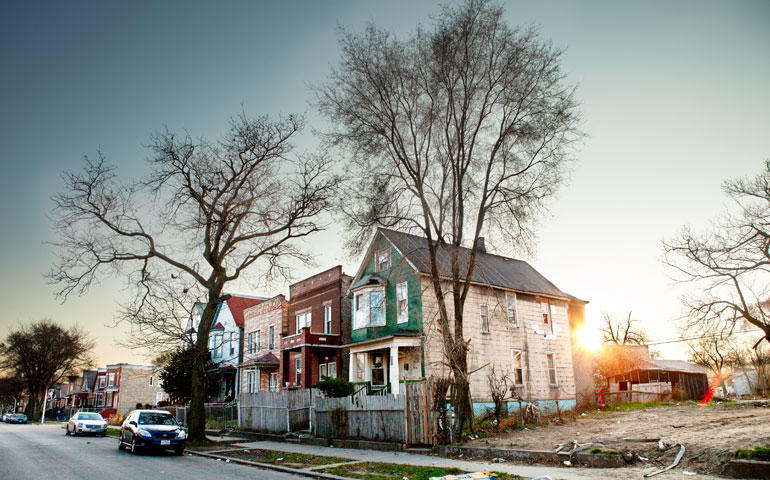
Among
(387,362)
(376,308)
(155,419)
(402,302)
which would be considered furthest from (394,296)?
(155,419)

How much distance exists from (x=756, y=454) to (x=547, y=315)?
2047 centimetres

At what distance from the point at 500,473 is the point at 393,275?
15940 mm

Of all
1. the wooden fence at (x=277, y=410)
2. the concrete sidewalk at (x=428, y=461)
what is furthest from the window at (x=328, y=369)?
the concrete sidewalk at (x=428, y=461)

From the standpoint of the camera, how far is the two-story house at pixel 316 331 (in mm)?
28422

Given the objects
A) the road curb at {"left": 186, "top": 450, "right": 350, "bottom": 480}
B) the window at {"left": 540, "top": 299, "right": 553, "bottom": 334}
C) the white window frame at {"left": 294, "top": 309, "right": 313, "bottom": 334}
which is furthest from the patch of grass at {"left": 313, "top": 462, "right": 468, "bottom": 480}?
the white window frame at {"left": 294, "top": 309, "right": 313, "bottom": 334}

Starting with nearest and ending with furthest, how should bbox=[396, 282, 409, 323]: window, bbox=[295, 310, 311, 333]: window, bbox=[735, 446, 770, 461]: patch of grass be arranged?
bbox=[735, 446, 770, 461]: patch of grass
bbox=[396, 282, 409, 323]: window
bbox=[295, 310, 311, 333]: window

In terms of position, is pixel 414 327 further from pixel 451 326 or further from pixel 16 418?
pixel 16 418

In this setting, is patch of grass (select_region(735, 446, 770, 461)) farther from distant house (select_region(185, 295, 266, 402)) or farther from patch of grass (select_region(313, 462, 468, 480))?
distant house (select_region(185, 295, 266, 402))

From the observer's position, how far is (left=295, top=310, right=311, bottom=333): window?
1286 inches

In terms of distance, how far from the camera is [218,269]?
23094 mm

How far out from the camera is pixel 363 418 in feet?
58.4

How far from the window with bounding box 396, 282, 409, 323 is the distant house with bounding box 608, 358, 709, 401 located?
21160 millimetres

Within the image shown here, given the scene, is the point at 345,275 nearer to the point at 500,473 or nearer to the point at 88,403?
the point at 500,473

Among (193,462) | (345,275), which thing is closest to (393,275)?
(345,275)
